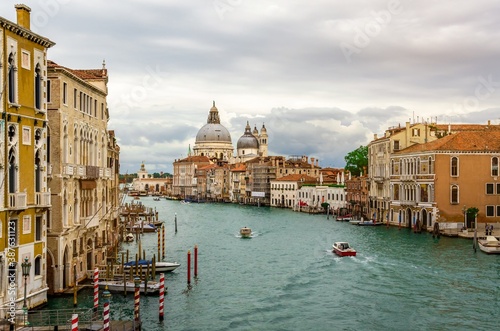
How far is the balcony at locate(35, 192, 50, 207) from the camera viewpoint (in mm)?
13984

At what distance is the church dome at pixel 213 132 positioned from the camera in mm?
122500

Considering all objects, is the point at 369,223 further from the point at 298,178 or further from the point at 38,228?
the point at 38,228

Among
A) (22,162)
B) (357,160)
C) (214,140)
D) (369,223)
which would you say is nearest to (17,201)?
(22,162)

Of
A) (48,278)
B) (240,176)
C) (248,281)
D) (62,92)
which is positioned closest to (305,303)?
(248,281)

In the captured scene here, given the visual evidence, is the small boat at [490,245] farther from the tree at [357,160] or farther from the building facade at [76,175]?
the tree at [357,160]

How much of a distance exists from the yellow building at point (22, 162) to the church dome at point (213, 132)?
10800 centimetres

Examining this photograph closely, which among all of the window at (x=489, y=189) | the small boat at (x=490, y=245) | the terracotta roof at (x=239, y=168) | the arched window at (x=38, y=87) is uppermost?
the arched window at (x=38, y=87)

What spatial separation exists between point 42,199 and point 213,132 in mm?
108779

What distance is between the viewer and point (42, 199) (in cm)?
1414

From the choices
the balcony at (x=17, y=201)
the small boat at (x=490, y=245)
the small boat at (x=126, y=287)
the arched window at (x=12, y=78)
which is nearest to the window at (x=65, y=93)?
the arched window at (x=12, y=78)

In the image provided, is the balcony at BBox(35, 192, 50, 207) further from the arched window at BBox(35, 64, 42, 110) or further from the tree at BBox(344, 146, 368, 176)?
the tree at BBox(344, 146, 368, 176)

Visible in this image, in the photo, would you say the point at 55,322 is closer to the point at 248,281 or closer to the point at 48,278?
the point at 48,278

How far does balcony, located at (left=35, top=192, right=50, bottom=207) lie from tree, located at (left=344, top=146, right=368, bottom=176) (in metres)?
50.3

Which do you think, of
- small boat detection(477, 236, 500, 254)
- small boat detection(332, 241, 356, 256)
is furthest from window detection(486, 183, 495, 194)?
small boat detection(332, 241, 356, 256)
